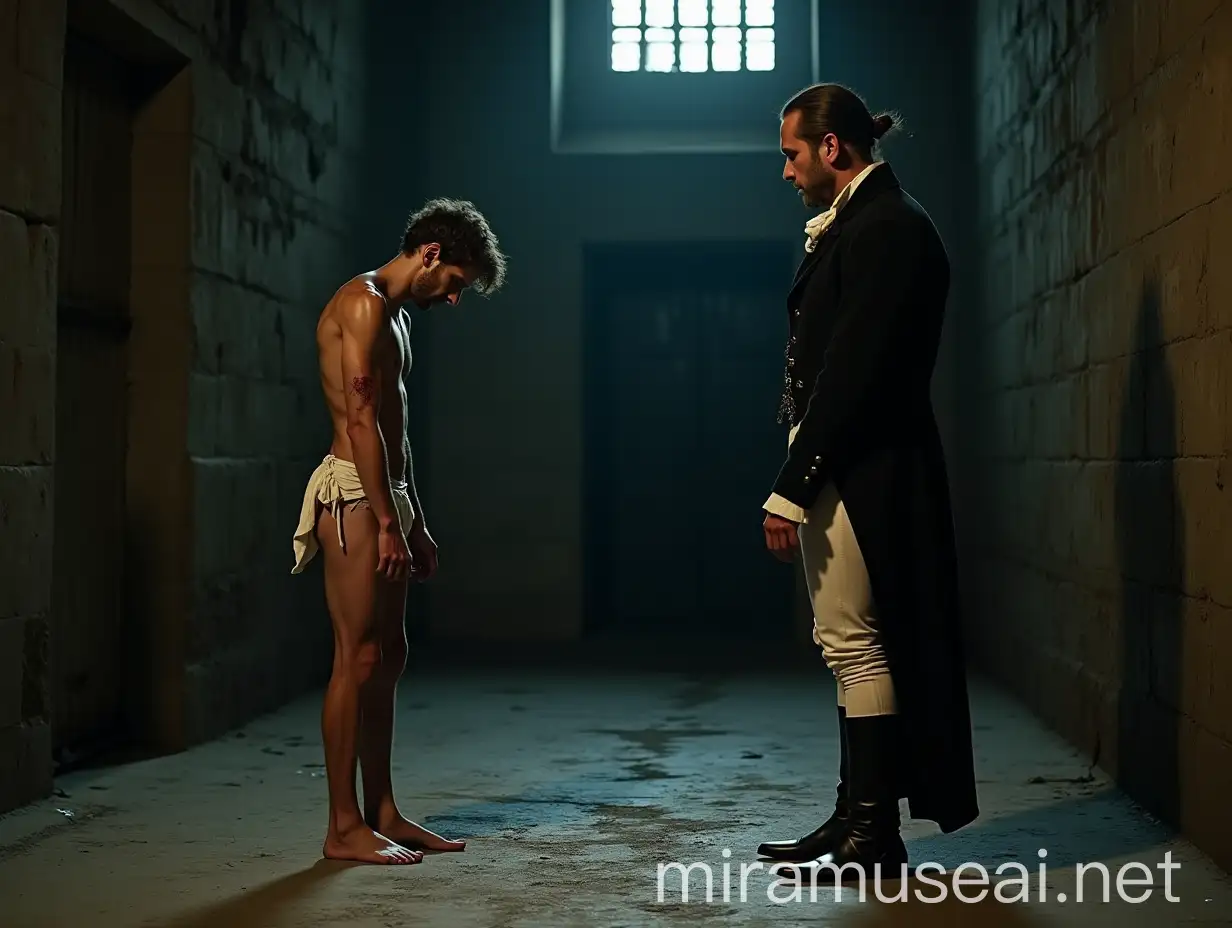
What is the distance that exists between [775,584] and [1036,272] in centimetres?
349

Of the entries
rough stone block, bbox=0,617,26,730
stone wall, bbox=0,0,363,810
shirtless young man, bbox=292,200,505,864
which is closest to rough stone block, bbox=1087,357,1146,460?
shirtless young man, bbox=292,200,505,864

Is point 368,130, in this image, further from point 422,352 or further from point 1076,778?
point 1076,778

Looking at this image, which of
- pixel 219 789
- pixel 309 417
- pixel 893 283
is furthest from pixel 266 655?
pixel 893 283

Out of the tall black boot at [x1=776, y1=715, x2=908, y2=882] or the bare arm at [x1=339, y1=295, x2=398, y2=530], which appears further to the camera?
the bare arm at [x1=339, y1=295, x2=398, y2=530]

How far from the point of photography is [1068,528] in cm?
514

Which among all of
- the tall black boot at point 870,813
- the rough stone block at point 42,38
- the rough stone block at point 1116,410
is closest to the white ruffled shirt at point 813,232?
the tall black boot at point 870,813

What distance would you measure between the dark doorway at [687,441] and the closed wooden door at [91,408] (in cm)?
407

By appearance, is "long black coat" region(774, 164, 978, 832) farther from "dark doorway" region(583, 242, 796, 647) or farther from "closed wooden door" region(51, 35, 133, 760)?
"dark doorway" region(583, 242, 796, 647)

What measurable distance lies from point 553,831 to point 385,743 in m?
0.46

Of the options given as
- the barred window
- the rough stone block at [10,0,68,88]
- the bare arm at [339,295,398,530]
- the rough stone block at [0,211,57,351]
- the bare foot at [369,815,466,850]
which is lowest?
the bare foot at [369,815,466,850]

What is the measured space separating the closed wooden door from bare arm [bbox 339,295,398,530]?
149 centimetres

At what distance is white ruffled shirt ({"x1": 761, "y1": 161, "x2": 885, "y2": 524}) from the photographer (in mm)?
3246

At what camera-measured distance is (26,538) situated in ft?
13.1

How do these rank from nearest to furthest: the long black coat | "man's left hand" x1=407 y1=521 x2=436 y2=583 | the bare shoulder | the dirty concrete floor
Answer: the dirty concrete floor → the long black coat → the bare shoulder → "man's left hand" x1=407 y1=521 x2=436 y2=583
